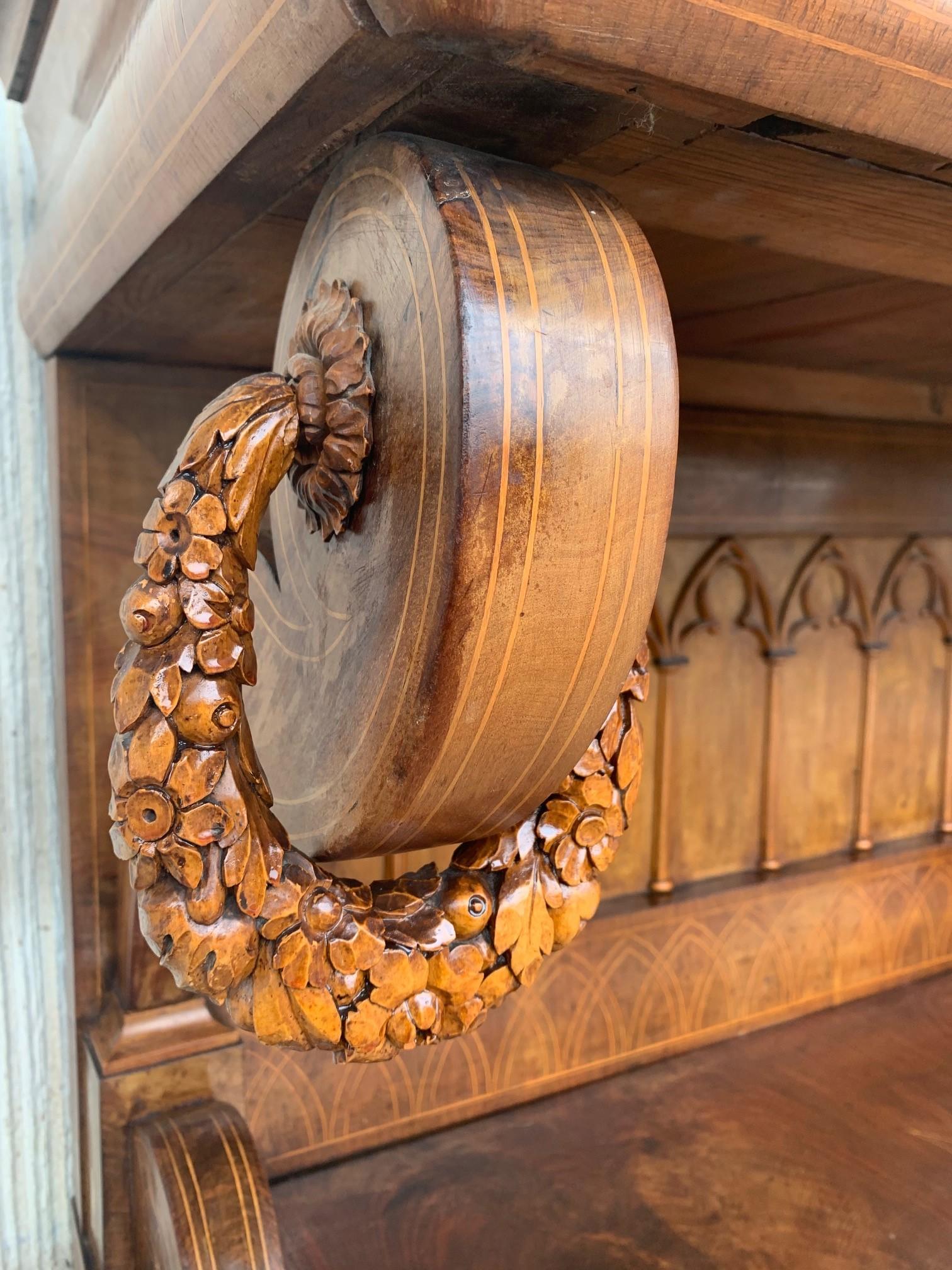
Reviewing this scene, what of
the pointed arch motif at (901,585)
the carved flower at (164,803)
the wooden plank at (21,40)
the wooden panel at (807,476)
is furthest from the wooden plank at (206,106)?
the pointed arch motif at (901,585)

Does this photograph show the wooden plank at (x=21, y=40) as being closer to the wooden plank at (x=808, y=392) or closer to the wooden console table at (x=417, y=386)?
the wooden console table at (x=417, y=386)

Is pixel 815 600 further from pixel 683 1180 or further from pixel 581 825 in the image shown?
pixel 581 825

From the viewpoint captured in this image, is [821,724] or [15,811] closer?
[15,811]

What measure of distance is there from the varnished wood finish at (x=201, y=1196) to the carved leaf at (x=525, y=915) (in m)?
0.41

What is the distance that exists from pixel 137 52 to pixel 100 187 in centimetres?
10

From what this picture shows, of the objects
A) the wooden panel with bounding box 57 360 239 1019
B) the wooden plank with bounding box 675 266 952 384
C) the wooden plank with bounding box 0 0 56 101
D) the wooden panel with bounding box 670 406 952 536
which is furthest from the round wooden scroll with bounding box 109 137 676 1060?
the wooden panel with bounding box 670 406 952 536

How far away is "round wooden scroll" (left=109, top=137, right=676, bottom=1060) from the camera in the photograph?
323mm

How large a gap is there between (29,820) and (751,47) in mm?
898

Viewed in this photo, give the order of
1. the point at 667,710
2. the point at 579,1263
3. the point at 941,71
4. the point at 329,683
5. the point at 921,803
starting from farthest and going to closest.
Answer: the point at 921,803 → the point at 667,710 → the point at 579,1263 → the point at 329,683 → the point at 941,71

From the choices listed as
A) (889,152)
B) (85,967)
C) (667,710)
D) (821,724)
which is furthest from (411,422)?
(821,724)

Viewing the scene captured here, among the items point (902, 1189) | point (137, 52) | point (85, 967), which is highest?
point (137, 52)

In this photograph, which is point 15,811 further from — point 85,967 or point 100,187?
point 100,187

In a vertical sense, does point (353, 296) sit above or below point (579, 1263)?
above

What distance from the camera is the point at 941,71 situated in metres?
Answer: 0.31
